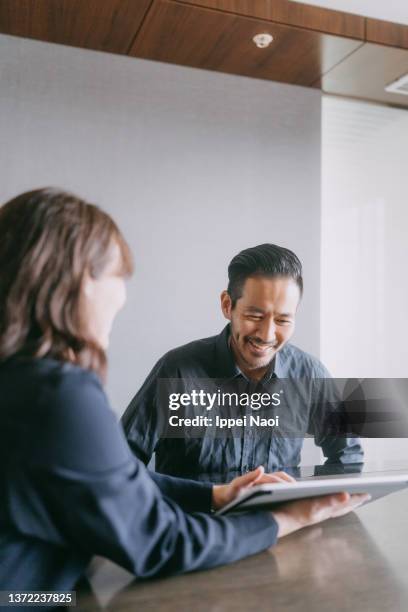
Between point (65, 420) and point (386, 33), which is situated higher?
point (386, 33)

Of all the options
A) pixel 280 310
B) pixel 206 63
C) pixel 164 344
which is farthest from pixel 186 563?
pixel 206 63

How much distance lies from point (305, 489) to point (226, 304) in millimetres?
1425

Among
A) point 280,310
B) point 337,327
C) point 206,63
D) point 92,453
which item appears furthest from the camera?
point 337,327

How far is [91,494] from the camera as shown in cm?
76

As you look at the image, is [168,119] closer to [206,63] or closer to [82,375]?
[206,63]

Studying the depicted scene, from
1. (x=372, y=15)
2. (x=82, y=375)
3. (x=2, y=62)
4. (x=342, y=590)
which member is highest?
(x=372, y=15)

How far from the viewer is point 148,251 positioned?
232 cm

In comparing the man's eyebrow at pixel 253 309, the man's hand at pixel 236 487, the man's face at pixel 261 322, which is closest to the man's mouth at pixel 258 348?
the man's face at pixel 261 322

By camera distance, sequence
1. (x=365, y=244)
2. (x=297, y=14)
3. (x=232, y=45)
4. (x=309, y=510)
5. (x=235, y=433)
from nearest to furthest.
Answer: (x=309, y=510)
(x=235, y=433)
(x=297, y=14)
(x=232, y=45)
(x=365, y=244)

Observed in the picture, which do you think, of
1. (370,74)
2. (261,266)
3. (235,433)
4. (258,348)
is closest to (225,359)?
(258,348)

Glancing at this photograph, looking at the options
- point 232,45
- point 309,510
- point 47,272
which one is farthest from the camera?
point 232,45

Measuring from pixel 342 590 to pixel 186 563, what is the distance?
241 millimetres

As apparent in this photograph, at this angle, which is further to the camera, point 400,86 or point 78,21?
point 400,86

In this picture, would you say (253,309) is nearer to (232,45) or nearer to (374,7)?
(232,45)
